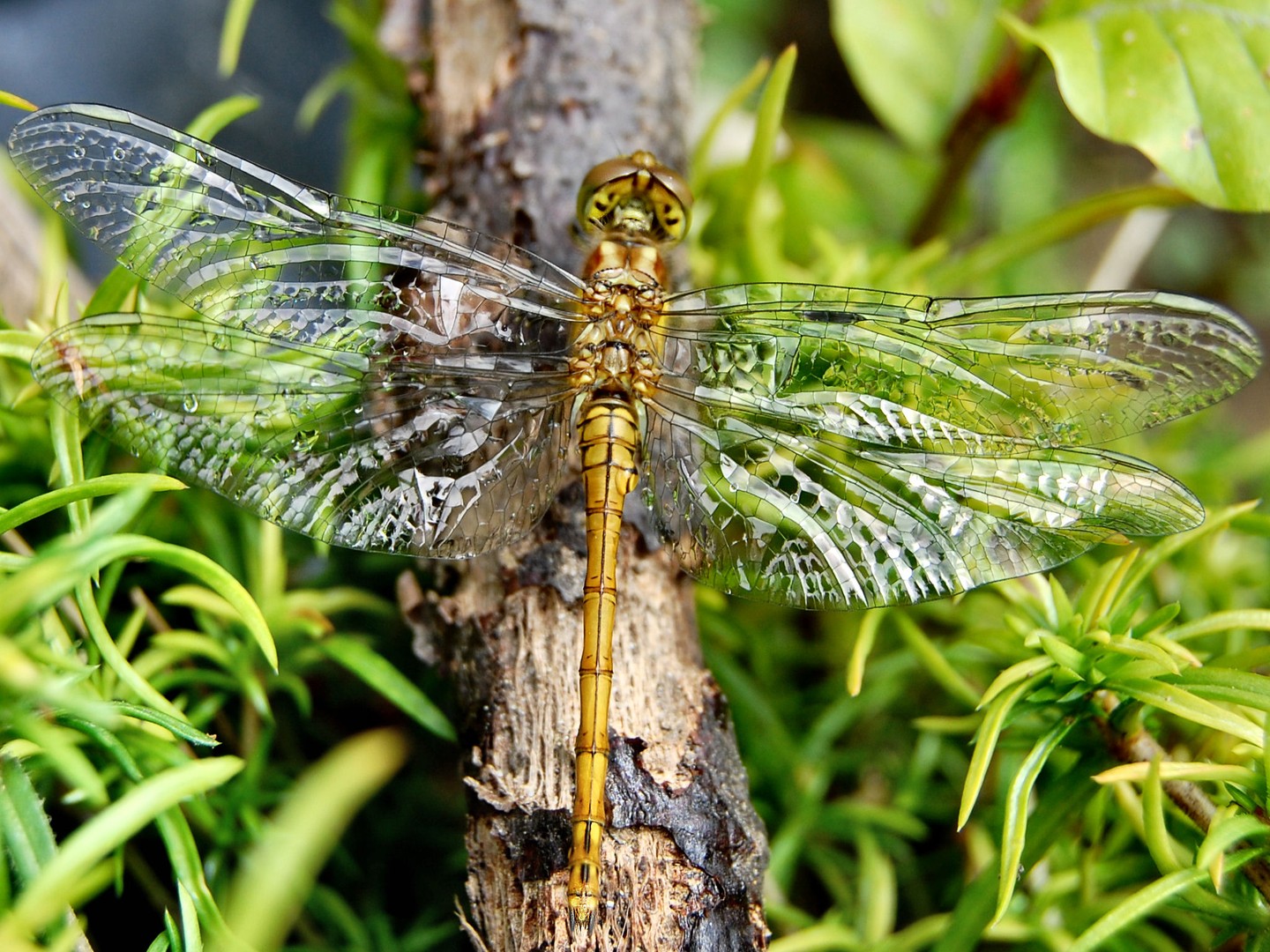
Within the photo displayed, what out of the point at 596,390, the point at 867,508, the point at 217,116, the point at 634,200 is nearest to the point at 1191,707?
the point at 867,508

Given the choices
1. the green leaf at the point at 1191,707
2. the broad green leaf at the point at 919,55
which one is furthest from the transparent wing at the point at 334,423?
the broad green leaf at the point at 919,55

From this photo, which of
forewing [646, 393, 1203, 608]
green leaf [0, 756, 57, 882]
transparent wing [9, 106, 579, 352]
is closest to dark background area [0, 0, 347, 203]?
transparent wing [9, 106, 579, 352]

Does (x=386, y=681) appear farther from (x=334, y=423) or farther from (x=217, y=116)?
Answer: (x=217, y=116)

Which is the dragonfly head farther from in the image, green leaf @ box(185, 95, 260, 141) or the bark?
green leaf @ box(185, 95, 260, 141)

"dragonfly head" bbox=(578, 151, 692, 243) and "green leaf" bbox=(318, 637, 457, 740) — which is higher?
"dragonfly head" bbox=(578, 151, 692, 243)

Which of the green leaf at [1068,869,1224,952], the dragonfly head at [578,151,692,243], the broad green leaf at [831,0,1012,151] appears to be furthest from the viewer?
the broad green leaf at [831,0,1012,151]

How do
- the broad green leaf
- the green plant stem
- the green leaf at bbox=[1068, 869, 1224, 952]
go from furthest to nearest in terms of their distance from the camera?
the broad green leaf < the green plant stem < the green leaf at bbox=[1068, 869, 1224, 952]
